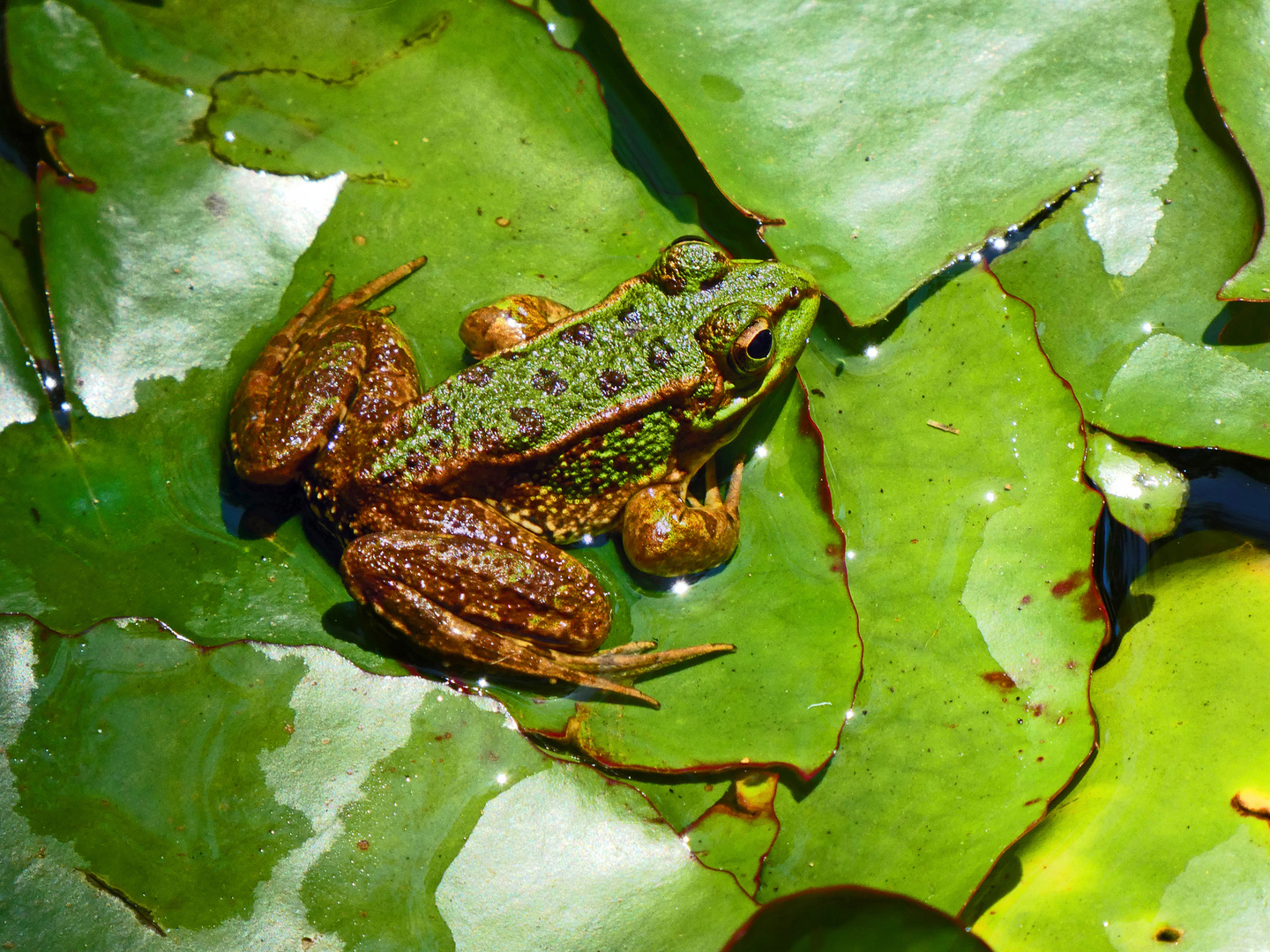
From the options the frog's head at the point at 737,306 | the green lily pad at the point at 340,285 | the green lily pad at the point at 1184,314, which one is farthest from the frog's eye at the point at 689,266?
the green lily pad at the point at 1184,314

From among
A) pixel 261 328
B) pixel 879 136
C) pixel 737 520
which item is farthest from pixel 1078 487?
pixel 261 328

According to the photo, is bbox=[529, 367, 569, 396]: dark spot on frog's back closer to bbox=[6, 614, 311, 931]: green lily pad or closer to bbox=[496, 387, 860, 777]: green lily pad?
bbox=[496, 387, 860, 777]: green lily pad

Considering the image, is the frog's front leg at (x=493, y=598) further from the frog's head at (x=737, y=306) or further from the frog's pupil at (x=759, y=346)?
the frog's pupil at (x=759, y=346)

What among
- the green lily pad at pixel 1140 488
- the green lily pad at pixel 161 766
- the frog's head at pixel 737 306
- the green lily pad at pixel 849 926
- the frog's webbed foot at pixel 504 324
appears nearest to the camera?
the green lily pad at pixel 161 766

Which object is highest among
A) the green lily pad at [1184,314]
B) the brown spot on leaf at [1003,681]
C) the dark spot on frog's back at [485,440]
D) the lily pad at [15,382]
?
the lily pad at [15,382]

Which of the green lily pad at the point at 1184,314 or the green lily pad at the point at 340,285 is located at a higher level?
the green lily pad at the point at 340,285

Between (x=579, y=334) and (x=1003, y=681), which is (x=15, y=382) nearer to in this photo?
(x=579, y=334)

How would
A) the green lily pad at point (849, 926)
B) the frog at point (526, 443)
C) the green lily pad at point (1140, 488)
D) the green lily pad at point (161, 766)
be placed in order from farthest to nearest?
the green lily pad at point (1140, 488) < the frog at point (526, 443) < the green lily pad at point (849, 926) < the green lily pad at point (161, 766)

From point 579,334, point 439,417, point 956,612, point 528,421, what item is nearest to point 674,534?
point 528,421
